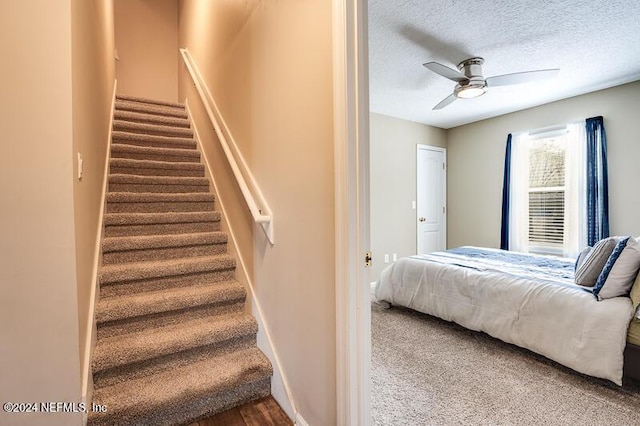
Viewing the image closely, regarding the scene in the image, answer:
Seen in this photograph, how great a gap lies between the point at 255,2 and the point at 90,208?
158 cm

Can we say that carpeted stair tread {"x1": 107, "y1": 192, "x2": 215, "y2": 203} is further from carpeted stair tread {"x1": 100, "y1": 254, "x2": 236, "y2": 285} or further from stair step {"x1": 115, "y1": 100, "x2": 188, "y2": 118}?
stair step {"x1": 115, "y1": 100, "x2": 188, "y2": 118}

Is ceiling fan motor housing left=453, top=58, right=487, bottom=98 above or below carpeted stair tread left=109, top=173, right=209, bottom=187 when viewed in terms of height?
above

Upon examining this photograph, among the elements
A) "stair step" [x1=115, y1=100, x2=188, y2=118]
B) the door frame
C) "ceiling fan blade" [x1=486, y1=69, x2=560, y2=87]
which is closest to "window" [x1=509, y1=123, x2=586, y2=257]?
"ceiling fan blade" [x1=486, y1=69, x2=560, y2=87]

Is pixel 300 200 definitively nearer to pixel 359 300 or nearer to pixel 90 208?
pixel 359 300

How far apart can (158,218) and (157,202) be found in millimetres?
261

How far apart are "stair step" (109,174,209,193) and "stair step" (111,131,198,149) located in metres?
0.64

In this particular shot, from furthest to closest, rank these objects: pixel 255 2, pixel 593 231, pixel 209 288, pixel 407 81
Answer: pixel 593 231, pixel 407 81, pixel 209 288, pixel 255 2

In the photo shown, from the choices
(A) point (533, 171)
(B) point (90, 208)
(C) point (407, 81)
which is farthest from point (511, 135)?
(B) point (90, 208)

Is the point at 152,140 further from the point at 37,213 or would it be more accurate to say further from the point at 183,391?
the point at 183,391

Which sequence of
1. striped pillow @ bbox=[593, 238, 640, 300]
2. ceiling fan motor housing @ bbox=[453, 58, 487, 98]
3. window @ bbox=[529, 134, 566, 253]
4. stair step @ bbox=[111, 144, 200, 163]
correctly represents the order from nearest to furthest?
striped pillow @ bbox=[593, 238, 640, 300] → ceiling fan motor housing @ bbox=[453, 58, 487, 98] → stair step @ bbox=[111, 144, 200, 163] → window @ bbox=[529, 134, 566, 253]

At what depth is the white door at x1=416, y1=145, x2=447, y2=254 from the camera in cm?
491

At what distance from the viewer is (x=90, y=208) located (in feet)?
5.61

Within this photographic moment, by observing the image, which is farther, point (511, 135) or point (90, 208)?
point (511, 135)

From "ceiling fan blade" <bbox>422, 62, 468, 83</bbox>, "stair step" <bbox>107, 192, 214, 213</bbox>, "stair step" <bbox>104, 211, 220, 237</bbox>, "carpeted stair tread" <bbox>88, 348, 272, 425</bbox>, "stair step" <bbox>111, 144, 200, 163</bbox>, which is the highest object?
"ceiling fan blade" <bbox>422, 62, 468, 83</bbox>
